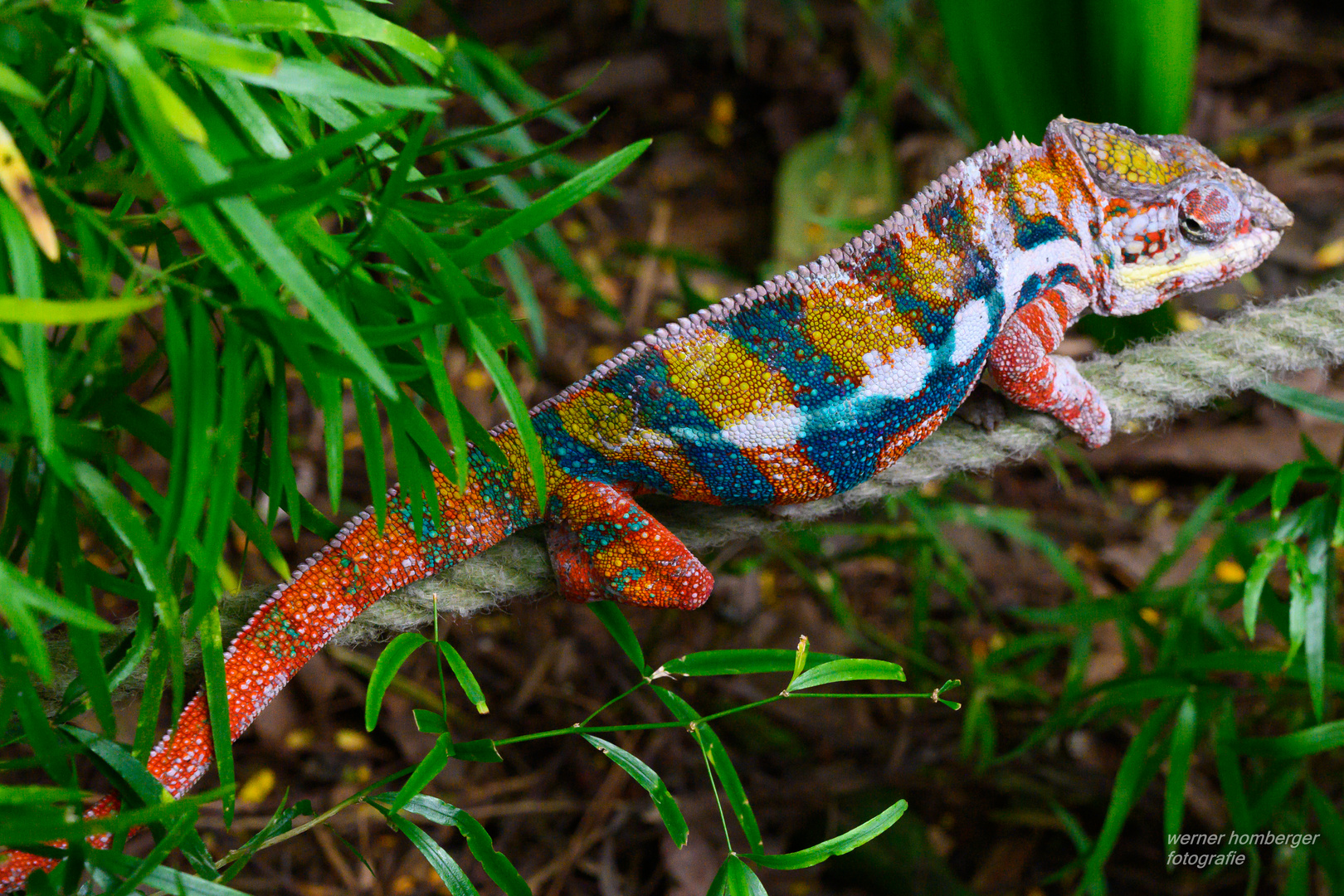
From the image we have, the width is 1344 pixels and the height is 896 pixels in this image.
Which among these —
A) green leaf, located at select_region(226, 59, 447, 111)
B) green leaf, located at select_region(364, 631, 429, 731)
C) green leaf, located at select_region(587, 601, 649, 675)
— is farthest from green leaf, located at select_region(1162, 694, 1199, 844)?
green leaf, located at select_region(226, 59, 447, 111)

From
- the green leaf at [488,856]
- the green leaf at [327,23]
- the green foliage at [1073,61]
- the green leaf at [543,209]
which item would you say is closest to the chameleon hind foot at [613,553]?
the green leaf at [488,856]

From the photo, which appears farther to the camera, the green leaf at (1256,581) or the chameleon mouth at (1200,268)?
the chameleon mouth at (1200,268)

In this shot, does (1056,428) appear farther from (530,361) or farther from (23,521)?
(23,521)

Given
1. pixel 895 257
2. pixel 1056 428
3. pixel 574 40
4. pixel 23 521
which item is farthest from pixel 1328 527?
pixel 574 40

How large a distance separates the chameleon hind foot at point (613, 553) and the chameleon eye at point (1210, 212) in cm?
89

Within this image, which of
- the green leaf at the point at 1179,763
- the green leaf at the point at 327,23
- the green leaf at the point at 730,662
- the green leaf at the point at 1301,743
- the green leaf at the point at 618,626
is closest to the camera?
the green leaf at the point at 327,23

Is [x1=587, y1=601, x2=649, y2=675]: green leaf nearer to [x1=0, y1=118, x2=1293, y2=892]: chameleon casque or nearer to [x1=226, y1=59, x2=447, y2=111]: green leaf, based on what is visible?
[x1=0, y1=118, x2=1293, y2=892]: chameleon casque

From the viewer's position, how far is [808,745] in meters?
2.43

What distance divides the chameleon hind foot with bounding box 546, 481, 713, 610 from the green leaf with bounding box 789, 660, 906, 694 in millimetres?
317

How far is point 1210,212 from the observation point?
145 cm

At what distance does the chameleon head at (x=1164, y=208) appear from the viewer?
57.3 inches

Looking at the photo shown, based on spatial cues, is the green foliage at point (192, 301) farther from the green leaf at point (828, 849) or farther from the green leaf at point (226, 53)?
the green leaf at point (828, 849)

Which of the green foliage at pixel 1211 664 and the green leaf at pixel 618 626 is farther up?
the green leaf at pixel 618 626

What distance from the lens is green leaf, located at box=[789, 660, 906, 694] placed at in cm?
105
